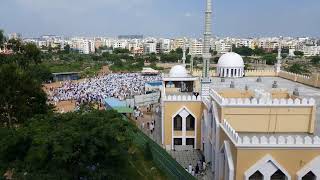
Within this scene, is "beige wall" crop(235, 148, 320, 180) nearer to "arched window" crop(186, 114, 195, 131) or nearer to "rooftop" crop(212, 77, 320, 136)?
"rooftop" crop(212, 77, 320, 136)

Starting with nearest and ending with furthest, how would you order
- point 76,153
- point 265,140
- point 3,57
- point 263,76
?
point 76,153, point 265,140, point 3,57, point 263,76

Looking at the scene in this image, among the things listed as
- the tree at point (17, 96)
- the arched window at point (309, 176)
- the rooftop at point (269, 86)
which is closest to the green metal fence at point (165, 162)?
the arched window at point (309, 176)

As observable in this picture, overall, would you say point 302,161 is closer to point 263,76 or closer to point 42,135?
point 42,135

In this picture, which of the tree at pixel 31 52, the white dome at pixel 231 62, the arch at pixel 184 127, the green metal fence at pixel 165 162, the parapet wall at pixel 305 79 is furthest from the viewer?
the white dome at pixel 231 62

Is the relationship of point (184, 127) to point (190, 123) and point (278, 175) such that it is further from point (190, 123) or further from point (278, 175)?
point (278, 175)

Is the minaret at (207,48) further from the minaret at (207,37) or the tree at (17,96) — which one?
the tree at (17,96)

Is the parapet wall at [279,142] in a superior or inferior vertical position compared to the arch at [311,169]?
superior

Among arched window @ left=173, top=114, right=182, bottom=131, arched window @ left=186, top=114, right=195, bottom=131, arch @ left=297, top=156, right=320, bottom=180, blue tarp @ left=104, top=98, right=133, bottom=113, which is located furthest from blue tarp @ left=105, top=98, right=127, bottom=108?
arch @ left=297, top=156, right=320, bottom=180

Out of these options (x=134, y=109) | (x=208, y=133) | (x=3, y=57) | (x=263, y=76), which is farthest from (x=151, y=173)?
(x=263, y=76)
